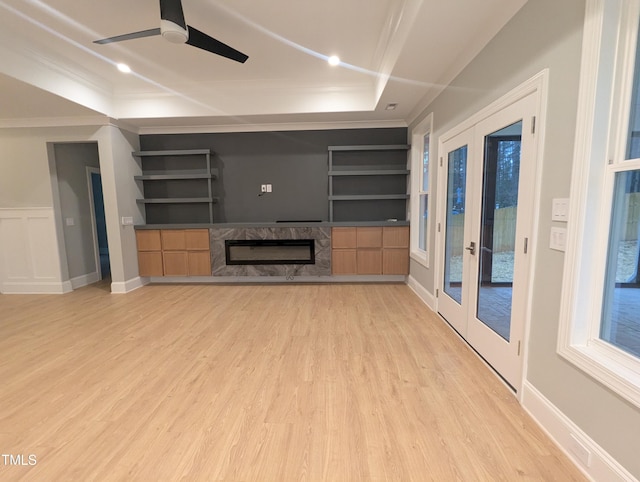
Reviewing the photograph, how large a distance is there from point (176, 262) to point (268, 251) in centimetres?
153

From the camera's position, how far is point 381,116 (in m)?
4.56

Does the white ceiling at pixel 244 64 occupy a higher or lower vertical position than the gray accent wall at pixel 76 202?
higher

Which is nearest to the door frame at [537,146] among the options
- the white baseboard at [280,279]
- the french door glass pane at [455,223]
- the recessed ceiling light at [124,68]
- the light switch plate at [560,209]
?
the light switch plate at [560,209]

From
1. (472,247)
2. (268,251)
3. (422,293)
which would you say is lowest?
(422,293)

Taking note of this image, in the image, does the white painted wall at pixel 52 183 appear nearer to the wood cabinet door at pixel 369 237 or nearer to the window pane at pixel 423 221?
the wood cabinet door at pixel 369 237

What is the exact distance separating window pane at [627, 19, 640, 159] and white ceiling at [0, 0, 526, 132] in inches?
38.3

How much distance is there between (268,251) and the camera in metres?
4.89

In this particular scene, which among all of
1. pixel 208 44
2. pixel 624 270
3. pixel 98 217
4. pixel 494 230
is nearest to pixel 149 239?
pixel 98 217

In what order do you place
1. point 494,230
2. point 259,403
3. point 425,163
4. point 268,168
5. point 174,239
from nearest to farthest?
point 259,403
point 494,230
point 425,163
point 174,239
point 268,168

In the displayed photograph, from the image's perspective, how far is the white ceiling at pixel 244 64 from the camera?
250 cm

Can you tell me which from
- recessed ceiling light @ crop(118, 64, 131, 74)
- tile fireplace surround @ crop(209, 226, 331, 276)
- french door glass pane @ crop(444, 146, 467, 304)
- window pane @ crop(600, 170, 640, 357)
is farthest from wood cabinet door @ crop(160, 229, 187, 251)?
window pane @ crop(600, 170, 640, 357)

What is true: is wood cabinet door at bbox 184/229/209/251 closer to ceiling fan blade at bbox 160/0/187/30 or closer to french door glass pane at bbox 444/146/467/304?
ceiling fan blade at bbox 160/0/187/30

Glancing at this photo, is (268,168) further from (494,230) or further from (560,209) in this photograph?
→ (560,209)

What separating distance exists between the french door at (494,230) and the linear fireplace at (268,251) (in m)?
2.35
